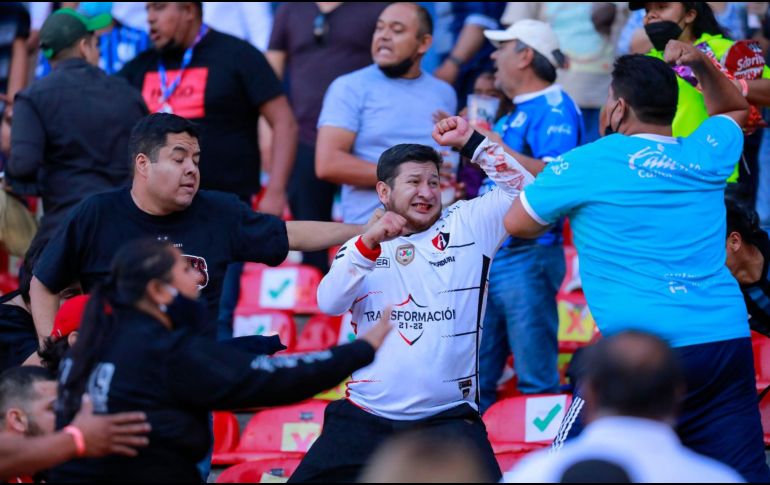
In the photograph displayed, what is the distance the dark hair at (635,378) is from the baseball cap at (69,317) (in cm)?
234

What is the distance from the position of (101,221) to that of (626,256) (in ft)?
7.49

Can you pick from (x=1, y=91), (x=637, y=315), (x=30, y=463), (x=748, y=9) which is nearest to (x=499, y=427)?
(x=637, y=315)

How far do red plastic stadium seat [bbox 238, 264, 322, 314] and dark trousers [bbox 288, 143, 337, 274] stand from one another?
1.96ft

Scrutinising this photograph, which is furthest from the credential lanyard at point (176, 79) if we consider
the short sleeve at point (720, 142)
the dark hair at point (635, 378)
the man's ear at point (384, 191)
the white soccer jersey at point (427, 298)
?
the dark hair at point (635, 378)

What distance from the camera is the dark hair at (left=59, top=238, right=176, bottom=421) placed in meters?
4.49

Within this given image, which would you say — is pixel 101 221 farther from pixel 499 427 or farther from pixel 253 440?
pixel 499 427

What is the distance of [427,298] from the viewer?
5480 millimetres

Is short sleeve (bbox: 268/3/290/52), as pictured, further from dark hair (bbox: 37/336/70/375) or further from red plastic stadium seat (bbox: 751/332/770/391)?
dark hair (bbox: 37/336/70/375)

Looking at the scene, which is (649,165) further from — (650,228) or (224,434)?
(224,434)

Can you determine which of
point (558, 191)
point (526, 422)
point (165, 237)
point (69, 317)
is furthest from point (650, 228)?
point (526, 422)

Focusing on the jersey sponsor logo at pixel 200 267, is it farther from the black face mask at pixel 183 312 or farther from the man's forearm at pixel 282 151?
the man's forearm at pixel 282 151

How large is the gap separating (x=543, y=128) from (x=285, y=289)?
318 centimetres

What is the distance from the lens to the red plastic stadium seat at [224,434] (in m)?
7.37

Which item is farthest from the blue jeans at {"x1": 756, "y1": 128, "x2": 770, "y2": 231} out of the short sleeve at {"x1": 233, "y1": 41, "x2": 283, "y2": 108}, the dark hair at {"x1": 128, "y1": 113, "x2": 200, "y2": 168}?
the dark hair at {"x1": 128, "y1": 113, "x2": 200, "y2": 168}
